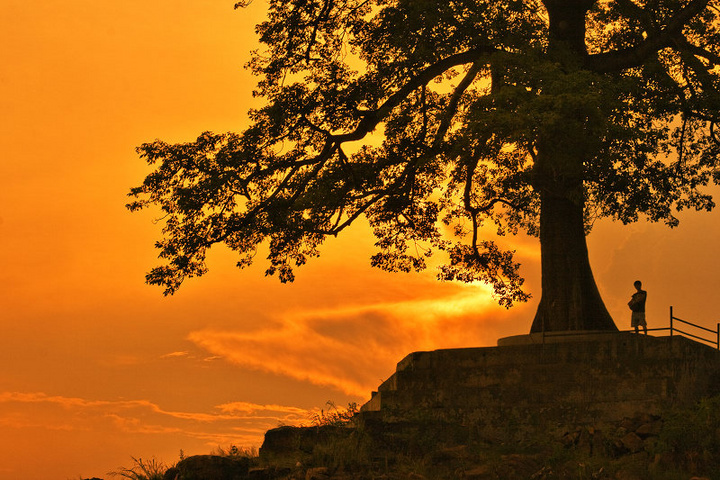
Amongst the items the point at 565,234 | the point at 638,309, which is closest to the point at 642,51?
the point at 565,234

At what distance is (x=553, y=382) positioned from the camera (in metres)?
22.0

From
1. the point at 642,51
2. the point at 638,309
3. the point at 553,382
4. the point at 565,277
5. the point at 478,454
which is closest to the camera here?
the point at 478,454

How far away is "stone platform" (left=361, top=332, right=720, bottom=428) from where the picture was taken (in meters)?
21.6

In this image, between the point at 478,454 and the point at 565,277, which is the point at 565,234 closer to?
the point at 565,277

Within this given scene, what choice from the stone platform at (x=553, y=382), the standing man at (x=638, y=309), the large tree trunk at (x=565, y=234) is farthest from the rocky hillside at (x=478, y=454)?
the large tree trunk at (x=565, y=234)

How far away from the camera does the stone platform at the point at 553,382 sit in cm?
2162

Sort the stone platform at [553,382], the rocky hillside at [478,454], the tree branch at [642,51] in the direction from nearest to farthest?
the rocky hillside at [478,454], the stone platform at [553,382], the tree branch at [642,51]

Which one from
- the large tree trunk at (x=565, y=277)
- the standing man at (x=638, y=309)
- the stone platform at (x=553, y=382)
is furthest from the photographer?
the large tree trunk at (x=565, y=277)

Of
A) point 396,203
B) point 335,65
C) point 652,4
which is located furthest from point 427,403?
point 652,4

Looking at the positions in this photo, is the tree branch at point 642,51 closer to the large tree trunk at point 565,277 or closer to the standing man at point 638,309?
the large tree trunk at point 565,277

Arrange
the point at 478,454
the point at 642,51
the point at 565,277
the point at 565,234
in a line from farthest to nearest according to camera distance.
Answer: the point at 642,51
the point at 565,234
the point at 565,277
the point at 478,454

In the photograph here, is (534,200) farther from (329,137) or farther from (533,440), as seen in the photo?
(533,440)

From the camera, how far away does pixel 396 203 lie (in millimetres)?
26906

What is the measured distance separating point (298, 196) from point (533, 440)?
9.68 meters
